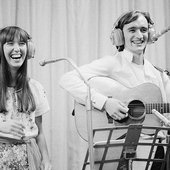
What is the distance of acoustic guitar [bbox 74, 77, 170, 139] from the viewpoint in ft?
7.63

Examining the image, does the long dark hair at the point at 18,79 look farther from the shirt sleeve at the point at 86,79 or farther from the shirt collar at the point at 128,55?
the shirt collar at the point at 128,55

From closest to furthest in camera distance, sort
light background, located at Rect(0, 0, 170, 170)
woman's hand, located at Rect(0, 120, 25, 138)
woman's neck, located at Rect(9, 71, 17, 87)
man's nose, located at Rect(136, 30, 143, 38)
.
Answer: woman's hand, located at Rect(0, 120, 25, 138) → woman's neck, located at Rect(9, 71, 17, 87) → man's nose, located at Rect(136, 30, 143, 38) → light background, located at Rect(0, 0, 170, 170)

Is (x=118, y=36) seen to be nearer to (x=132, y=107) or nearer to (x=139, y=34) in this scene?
(x=139, y=34)

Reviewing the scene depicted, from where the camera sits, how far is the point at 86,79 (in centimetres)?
228

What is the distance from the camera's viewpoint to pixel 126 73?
2.48 metres

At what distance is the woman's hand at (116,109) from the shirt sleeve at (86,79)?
39 millimetres

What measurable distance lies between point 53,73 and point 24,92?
1.02 m

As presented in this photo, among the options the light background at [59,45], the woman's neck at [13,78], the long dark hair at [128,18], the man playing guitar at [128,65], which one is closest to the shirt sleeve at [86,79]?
the man playing guitar at [128,65]

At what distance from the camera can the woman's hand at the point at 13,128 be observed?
2082 mm

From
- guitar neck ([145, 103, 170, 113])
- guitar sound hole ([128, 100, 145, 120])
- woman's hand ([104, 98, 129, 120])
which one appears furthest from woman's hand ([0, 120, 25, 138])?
guitar neck ([145, 103, 170, 113])

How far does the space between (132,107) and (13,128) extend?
2.36 feet

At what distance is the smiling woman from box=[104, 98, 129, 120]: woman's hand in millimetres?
424

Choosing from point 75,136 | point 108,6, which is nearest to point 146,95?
point 75,136

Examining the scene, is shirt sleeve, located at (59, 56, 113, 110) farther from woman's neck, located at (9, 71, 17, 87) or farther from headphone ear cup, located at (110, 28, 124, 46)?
woman's neck, located at (9, 71, 17, 87)
